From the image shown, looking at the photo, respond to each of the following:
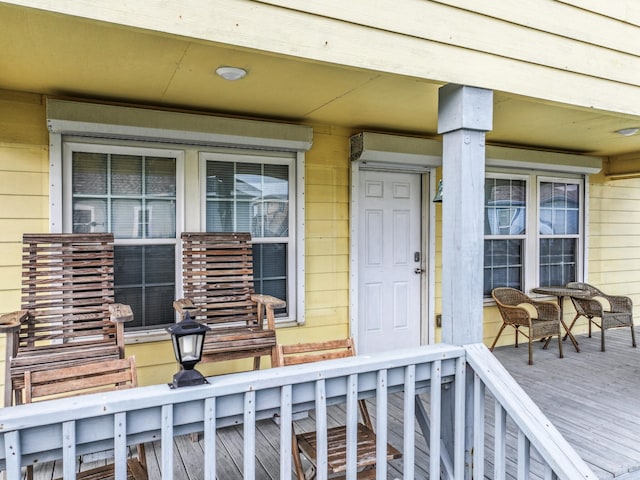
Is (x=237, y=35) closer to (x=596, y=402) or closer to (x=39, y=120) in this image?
(x=39, y=120)

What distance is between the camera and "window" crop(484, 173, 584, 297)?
16.0 ft

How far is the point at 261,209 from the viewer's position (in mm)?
3631

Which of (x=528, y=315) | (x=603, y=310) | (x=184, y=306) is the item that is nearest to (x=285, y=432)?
(x=184, y=306)

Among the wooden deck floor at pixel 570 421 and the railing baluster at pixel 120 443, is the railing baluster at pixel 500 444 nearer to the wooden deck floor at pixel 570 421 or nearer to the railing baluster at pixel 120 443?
the wooden deck floor at pixel 570 421

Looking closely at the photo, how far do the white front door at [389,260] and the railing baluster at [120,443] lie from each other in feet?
8.97

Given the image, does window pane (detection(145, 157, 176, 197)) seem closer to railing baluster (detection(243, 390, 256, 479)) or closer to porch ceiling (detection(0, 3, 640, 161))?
porch ceiling (detection(0, 3, 640, 161))

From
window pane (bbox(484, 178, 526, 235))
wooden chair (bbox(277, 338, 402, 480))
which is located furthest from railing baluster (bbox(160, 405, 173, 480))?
window pane (bbox(484, 178, 526, 235))

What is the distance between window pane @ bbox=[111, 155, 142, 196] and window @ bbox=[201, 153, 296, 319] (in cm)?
46

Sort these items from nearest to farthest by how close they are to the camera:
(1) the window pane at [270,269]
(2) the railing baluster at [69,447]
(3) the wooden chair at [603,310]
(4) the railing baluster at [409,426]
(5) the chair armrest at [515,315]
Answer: (2) the railing baluster at [69,447] < (4) the railing baluster at [409,426] < (1) the window pane at [270,269] < (5) the chair armrest at [515,315] < (3) the wooden chair at [603,310]

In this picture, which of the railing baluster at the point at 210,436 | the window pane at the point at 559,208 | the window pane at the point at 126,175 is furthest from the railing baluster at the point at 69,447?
the window pane at the point at 559,208

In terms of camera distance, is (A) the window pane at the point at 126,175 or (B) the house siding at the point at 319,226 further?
(A) the window pane at the point at 126,175

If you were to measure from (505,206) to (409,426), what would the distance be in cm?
357

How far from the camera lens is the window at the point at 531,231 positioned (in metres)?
4.89

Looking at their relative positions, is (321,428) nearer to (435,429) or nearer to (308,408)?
(308,408)
